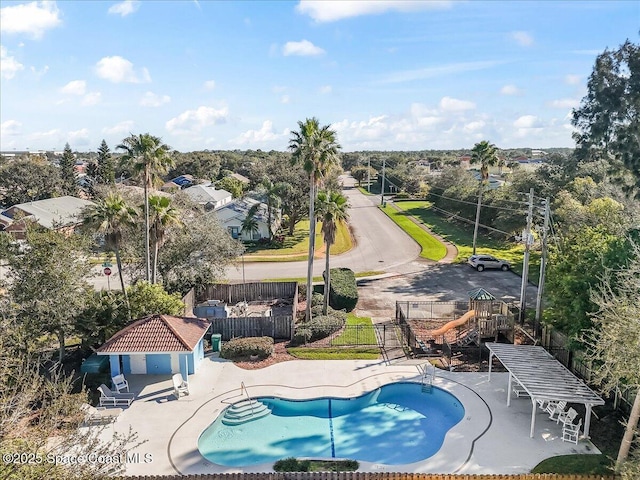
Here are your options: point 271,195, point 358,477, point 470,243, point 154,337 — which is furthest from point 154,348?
point 470,243

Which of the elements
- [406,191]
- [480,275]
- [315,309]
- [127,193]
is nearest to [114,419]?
[315,309]

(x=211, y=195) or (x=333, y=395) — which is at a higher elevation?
(x=211, y=195)

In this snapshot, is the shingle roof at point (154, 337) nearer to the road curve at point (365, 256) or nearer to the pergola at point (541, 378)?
the road curve at point (365, 256)

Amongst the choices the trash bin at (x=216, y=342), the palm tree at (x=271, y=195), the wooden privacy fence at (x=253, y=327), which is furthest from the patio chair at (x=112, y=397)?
the palm tree at (x=271, y=195)

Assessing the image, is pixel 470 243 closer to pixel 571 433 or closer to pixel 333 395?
pixel 333 395

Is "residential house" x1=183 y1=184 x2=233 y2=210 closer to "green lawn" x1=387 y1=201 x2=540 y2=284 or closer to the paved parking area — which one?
"green lawn" x1=387 y1=201 x2=540 y2=284

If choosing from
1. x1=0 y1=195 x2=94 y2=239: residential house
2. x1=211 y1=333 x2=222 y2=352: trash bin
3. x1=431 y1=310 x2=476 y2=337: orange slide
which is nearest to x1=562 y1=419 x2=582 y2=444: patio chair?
x1=431 y1=310 x2=476 y2=337: orange slide
